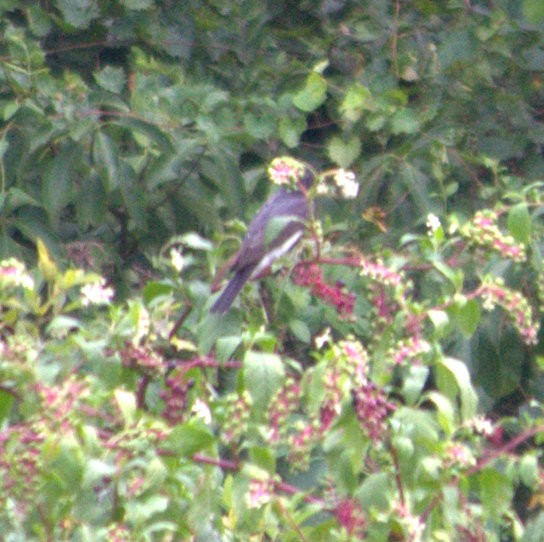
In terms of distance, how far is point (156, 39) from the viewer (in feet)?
14.8

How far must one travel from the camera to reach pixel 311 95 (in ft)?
13.1

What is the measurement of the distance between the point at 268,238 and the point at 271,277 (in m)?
0.96

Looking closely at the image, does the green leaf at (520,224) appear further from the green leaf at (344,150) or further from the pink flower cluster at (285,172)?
the green leaf at (344,150)

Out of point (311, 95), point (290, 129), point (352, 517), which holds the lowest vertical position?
point (290, 129)

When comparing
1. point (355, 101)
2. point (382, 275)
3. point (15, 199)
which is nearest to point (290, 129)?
point (355, 101)

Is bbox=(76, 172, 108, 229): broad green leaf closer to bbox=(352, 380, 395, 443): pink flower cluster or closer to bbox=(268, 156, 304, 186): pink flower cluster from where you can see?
bbox=(268, 156, 304, 186): pink flower cluster

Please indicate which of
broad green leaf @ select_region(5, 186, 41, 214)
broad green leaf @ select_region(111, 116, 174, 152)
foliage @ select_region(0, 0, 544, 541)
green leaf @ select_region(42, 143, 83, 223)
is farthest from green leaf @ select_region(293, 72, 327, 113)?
broad green leaf @ select_region(5, 186, 41, 214)

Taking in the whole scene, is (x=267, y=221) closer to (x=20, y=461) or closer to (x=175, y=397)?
(x=175, y=397)

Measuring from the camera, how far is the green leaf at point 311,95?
3.99 meters

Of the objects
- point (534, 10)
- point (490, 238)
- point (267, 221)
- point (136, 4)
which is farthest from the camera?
point (136, 4)

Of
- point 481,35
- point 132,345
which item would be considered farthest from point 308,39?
point 132,345

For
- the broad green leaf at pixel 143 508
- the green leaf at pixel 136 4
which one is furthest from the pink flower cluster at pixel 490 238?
the green leaf at pixel 136 4

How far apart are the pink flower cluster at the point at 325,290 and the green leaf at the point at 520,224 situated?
0.87 feet

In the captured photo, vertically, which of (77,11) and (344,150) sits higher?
(77,11)
